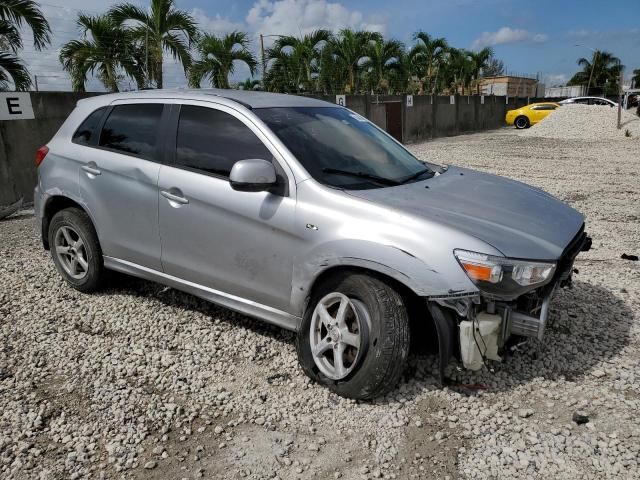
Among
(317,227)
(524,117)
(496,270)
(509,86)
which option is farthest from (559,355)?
(509,86)

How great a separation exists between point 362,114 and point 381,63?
13823 millimetres

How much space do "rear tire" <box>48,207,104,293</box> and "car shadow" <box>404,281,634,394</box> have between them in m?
2.76

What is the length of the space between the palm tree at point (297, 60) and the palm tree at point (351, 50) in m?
1.17

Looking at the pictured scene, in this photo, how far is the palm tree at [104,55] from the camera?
1356 cm

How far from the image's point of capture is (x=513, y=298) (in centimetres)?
283

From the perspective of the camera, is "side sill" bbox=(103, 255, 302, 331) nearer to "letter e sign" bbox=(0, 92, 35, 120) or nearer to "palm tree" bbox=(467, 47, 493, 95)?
"letter e sign" bbox=(0, 92, 35, 120)

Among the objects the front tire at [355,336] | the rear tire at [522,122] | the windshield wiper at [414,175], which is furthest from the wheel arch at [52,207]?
the rear tire at [522,122]

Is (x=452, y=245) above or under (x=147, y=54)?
under

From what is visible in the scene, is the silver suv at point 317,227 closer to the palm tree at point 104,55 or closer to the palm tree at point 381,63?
the palm tree at point 104,55

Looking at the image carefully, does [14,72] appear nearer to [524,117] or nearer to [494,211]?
[494,211]

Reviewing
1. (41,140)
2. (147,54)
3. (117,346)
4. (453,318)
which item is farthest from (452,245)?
(147,54)

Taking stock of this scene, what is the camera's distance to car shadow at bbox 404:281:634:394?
11.1 feet

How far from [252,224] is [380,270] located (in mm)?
928

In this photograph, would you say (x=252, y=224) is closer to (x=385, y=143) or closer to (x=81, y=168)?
(x=385, y=143)
